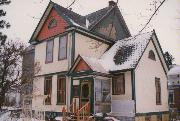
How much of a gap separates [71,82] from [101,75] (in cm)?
268

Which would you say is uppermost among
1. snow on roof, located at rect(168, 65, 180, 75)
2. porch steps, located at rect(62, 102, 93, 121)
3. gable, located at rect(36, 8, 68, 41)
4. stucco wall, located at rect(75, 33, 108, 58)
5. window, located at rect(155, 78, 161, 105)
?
gable, located at rect(36, 8, 68, 41)

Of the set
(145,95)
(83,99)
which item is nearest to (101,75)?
(83,99)

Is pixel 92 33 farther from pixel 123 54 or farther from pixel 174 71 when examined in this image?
pixel 174 71

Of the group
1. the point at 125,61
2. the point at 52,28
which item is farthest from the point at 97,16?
the point at 125,61

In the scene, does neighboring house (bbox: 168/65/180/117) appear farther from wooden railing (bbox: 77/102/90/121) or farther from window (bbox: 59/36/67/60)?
wooden railing (bbox: 77/102/90/121)

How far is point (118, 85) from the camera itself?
63.2ft

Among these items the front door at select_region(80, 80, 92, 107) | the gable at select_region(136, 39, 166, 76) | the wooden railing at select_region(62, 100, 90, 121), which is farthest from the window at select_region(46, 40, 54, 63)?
the gable at select_region(136, 39, 166, 76)

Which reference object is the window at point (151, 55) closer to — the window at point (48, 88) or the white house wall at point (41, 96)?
the white house wall at point (41, 96)

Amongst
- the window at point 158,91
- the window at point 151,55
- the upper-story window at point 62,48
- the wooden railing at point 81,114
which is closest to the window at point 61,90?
the upper-story window at point 62,48

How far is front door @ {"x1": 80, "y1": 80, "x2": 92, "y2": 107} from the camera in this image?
18.0m

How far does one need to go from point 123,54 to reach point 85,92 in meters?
4.63

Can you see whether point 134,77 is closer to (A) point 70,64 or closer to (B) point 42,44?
(A) point 70,64

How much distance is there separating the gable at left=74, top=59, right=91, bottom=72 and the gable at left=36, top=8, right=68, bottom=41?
4.14m

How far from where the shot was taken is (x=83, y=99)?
18.4 m
